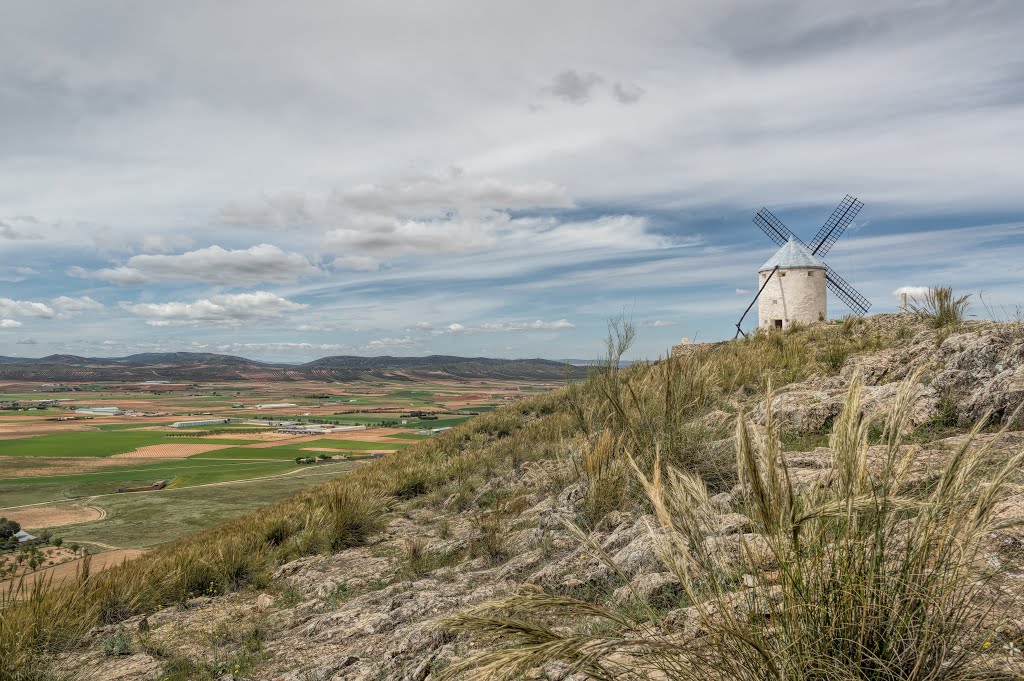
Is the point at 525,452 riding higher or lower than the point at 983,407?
lower

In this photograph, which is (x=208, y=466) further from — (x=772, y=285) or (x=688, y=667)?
(x=688, y=667)

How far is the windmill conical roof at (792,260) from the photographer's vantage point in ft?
104

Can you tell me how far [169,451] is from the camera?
208 ft

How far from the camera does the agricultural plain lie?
3073 cm

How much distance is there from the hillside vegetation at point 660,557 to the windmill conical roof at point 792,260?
68.3 ft

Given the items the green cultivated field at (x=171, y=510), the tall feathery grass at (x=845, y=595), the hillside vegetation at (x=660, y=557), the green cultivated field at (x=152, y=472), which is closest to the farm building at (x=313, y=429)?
the green cultivated field at (x=152, y=472)

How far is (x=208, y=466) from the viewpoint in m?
54.2

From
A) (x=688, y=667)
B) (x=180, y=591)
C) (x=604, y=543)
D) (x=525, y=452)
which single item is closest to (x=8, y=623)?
(x=180, y=591)

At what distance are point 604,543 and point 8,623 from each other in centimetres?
531

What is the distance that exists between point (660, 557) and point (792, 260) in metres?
34.3

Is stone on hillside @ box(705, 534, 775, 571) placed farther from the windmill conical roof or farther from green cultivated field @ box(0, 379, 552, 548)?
the windmill conical roof

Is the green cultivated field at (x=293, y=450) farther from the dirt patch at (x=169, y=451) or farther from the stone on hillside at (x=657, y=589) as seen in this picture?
the stone on hillside at (x=657, y=589)

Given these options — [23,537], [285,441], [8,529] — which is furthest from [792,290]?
[285,441]

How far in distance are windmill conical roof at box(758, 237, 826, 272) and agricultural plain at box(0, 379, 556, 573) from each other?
2292 centimetres
